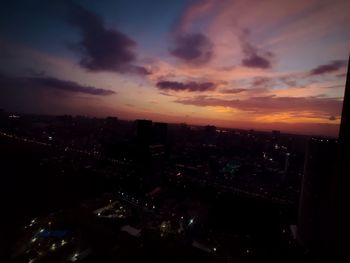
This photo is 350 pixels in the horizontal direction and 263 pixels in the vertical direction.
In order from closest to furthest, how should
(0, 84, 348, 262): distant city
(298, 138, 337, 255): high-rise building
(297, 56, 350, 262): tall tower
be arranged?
(0, 84, 348, 262): distant city < (297, 56, 350, 262): tall tower < (298, 138, 337, 255): high-rise building

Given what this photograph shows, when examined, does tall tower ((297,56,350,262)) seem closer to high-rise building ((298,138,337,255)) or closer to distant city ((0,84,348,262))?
high-rise building ((298,138,337,255))

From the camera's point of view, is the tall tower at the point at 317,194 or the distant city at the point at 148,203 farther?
the tall tower at the point at 317,194

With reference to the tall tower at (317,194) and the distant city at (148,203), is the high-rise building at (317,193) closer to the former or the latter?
the tall tower at (317,194)

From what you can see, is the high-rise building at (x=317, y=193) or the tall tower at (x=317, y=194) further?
the high-rise building at (x=317, y=193)

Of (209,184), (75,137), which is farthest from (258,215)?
(75,137)

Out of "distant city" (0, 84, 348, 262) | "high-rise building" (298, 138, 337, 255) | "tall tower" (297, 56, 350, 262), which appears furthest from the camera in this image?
"high-rise building" (298, 138, 337, 255)

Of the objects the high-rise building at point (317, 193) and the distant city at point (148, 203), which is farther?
the high-rise building at point (317, 193)

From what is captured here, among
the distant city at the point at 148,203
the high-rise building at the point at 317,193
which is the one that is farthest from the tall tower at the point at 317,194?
the distant city at the point at 148,203

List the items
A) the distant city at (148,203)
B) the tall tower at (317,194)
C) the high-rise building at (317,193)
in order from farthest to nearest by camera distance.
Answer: the high-rise building at (317,193), the tall tower at (317,194), the distant city at (148,203)

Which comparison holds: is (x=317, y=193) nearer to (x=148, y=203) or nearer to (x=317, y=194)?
(x=317, y=194)

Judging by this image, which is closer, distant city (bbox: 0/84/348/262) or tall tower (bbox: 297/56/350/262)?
distant city (bbox: 0/84/348/262)

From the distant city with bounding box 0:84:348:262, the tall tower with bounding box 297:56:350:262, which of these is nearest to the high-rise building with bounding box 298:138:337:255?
the tall tower with bounding box 297:56:350:262

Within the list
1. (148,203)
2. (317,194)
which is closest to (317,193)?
(317,194)

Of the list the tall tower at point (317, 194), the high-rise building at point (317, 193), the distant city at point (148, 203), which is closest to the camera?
the distant city at point (148, 203)
